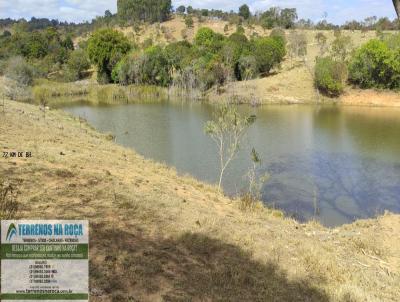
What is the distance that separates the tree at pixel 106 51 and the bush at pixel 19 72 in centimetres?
1096

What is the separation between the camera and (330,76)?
56.2 m

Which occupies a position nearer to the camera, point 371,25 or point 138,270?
point 138,270

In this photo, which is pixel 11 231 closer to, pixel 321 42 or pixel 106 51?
pixel 106 51

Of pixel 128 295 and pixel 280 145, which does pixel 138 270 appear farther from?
pixel 280 145

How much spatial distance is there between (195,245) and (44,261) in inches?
127

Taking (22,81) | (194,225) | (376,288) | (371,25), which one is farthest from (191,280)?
(371,25)

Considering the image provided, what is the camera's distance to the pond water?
1969 cm

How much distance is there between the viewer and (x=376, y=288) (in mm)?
8586

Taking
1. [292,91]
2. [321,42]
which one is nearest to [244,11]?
[321,42]

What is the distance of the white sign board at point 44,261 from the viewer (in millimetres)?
5797

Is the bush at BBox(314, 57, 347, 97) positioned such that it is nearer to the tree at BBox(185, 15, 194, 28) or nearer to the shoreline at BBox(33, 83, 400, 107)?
the shoreline at BBox(33, 83, 400, 107)

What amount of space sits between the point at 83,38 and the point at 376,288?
112348mm

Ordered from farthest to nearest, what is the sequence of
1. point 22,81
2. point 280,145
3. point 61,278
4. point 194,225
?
point 22,81 < point 280,145 < point 194,225 < point 61,278

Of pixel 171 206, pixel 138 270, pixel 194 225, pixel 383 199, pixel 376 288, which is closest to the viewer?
pixel 138 270
